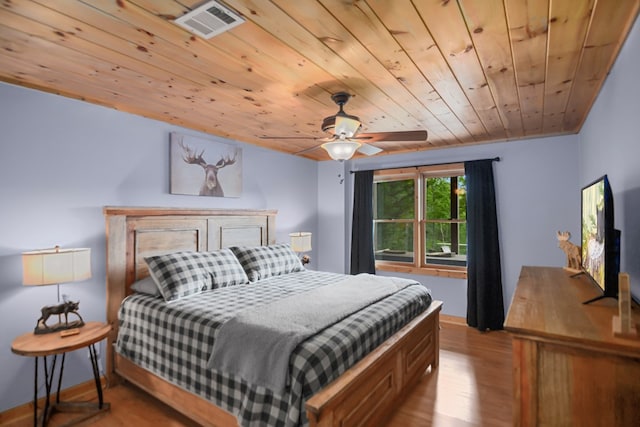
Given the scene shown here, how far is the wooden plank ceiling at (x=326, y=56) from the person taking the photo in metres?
1.48

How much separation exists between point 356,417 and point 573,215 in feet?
10.8

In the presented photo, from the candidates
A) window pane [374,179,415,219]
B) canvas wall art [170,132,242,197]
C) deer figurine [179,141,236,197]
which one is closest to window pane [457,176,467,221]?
window pane [374,179,415,219]

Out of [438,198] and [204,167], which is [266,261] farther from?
[438,198]

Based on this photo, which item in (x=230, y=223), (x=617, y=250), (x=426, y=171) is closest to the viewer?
(x=617, y=250)

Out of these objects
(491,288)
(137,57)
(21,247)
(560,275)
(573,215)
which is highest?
(137,57)

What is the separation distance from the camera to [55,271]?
7.13ft

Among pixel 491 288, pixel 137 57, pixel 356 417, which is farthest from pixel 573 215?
pixel 137 57

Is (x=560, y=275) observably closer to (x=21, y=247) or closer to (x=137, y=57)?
(x=137, y=57)

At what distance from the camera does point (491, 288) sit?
3.91m

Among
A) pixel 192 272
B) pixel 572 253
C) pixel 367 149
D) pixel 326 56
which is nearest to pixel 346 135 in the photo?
pixel 367 149

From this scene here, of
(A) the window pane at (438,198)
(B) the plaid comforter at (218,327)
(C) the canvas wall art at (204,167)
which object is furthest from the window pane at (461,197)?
(C) the canvas wall art at (204,167)

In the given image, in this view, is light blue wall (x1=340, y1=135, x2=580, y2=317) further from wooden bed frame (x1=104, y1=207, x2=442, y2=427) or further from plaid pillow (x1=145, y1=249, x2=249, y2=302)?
plaid pillow (x1=145, y1=249, x2=249, y2=302)

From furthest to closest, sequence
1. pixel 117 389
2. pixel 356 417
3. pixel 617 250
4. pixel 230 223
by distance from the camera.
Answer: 1. pixel 230 223
2. pixel 117 389
3. pixel 356 417
4. pixel 617 250

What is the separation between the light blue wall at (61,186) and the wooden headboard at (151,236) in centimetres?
10
